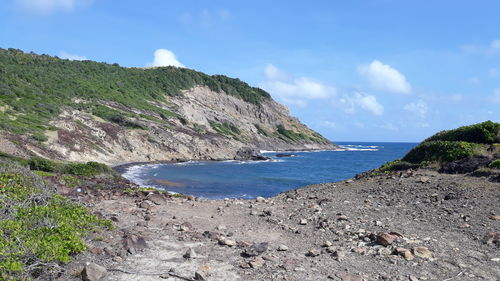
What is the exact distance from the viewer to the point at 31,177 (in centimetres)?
1371

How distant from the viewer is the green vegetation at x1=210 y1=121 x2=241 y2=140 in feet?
252

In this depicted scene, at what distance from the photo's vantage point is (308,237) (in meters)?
9.53

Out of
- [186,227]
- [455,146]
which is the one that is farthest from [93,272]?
[455,146]

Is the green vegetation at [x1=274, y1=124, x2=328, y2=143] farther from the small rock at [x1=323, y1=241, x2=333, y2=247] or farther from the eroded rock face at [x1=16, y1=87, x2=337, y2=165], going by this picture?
the small rock at [x1=323, y1=241, x2=333, y2=247]

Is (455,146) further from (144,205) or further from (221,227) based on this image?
(144,205)

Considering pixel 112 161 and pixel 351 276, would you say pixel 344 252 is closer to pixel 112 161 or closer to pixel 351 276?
pixel 351 276

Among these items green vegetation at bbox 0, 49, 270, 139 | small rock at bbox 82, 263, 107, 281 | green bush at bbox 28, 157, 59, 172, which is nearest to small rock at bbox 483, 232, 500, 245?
small rock at bbox 82, 263, 107, 281

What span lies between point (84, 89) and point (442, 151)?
200 feet

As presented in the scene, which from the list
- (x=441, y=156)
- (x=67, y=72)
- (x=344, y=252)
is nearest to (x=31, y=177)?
(x=344, y=252)

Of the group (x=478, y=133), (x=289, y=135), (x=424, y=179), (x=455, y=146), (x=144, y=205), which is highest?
(x=289, y=135)

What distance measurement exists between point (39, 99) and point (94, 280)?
52.2 m

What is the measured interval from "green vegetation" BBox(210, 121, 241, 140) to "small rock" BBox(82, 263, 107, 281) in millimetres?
68718

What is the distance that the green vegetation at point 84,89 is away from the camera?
44844 millimetres

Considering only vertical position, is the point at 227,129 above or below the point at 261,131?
below
